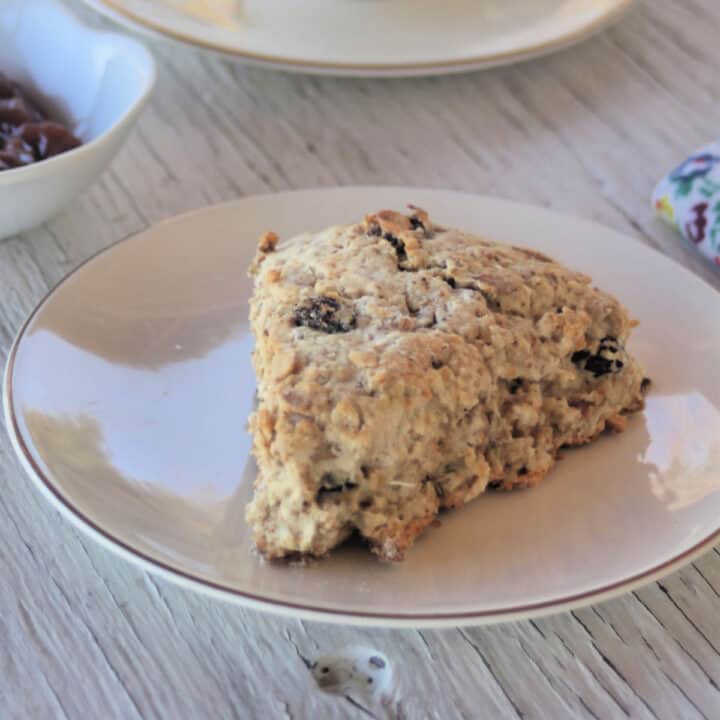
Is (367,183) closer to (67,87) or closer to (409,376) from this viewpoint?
(67,87)

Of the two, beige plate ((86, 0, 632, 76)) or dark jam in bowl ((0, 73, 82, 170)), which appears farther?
beige plate ((86, 0, 632, 76))

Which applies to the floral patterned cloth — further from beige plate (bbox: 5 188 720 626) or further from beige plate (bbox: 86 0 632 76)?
beige plate (bbox: 86 0 632 76)

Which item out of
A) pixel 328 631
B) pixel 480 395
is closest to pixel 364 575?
pixel 328 631

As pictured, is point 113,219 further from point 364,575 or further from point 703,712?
point 703,712

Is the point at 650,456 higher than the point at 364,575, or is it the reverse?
the point at 364,575

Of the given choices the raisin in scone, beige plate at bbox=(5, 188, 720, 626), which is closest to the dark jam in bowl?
beige plate at bbox=(5, 188, 720, 626)
